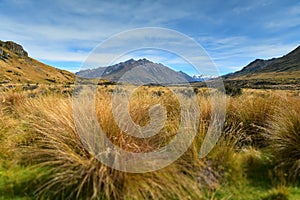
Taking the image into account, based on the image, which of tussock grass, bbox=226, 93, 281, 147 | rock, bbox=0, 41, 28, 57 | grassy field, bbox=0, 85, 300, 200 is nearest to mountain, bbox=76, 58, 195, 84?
grassy field, bbox=0, 85, 300, 200

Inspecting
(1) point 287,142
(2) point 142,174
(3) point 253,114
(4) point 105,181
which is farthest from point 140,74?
(4) point 105,181

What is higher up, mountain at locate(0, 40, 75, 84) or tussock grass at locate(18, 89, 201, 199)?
mountain at locate(0, 40, 75, 84)

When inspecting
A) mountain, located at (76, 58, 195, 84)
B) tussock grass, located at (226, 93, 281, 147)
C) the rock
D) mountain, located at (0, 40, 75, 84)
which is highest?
the rock

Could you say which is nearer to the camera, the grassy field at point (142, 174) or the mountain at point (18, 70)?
the grassy field at point (142, 174)

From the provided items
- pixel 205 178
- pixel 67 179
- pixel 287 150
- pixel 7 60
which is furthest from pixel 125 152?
pixel 7 60

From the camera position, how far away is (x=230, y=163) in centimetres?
410

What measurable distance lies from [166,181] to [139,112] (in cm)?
188

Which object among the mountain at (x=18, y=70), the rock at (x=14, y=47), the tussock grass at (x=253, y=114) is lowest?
the tussock grass at (x=253, y=114)

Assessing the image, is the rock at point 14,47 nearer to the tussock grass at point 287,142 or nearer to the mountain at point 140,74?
the mountain at point 140,74

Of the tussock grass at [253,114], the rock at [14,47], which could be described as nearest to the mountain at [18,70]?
the rock at [14,47]

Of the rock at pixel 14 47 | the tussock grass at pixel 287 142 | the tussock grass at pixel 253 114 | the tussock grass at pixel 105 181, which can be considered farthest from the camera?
the rock at pixel 14 47

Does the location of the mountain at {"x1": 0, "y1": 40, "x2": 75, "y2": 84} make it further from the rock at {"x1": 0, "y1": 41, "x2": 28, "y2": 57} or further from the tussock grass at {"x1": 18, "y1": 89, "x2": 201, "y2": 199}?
the tussock grass at {"x1": 18, "y1": 89, "x2": 201, "y2": 199}

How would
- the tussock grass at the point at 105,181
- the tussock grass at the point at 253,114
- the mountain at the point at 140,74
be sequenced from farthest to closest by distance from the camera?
1. the mountain at the point at 140,74
2. the tussock grass at the point at 253,114
3. the tussock grass at the point at 105,181

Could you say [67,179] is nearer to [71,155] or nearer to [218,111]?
[71,155]
